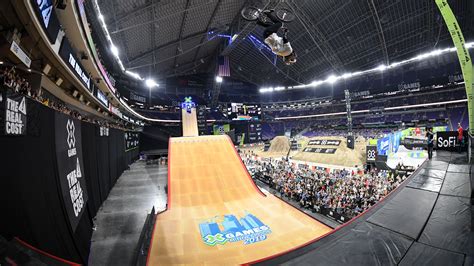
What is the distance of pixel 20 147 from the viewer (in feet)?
9.52

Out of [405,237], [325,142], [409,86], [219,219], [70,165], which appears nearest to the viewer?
[405,237]

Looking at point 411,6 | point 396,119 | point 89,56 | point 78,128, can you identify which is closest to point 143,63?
point 89,56

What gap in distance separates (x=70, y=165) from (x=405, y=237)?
6214mm

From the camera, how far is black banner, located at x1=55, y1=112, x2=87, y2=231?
13.2 feet

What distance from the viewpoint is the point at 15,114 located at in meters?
2.73

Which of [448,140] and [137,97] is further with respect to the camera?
[137,97]

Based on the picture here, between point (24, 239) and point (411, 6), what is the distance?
31.0 meters

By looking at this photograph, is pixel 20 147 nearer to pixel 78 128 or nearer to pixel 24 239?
pixel 24 239

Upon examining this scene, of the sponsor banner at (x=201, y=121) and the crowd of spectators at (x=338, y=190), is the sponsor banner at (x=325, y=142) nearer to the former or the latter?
the crowd of spectators at (x=338, y=190)

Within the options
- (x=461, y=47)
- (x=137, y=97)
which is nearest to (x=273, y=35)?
(x=461, y=47)

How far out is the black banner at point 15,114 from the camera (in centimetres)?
254

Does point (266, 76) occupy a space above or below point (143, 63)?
above

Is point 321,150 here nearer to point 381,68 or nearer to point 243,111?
point 243,111

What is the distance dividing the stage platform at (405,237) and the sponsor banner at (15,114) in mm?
3602
